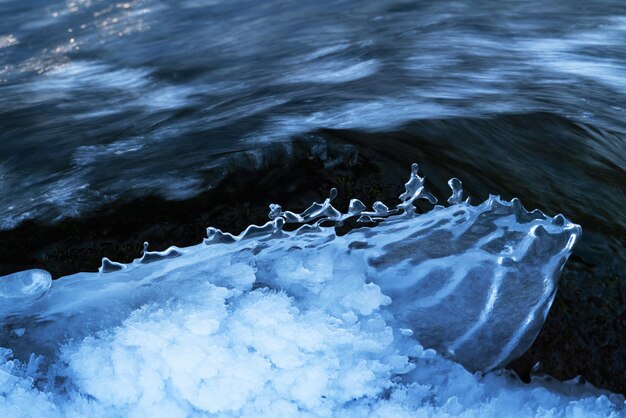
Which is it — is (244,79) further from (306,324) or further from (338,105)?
(306,324)

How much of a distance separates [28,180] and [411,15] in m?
3.54

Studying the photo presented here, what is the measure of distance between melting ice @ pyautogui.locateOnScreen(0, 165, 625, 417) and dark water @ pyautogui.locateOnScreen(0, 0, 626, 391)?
0.60ft

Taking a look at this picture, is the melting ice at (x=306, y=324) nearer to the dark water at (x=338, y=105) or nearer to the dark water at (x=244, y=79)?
the dark water at (x=338, y=105)

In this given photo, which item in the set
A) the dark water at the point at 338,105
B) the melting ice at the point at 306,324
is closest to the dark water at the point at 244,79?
the dark water at the point at 338,105

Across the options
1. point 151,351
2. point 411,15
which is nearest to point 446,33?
point 411,15

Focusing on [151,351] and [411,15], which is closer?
[151,351]

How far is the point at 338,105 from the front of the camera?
163 inches

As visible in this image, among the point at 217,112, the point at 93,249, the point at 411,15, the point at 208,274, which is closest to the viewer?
the point at 208,274

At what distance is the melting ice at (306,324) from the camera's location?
7.52 feet

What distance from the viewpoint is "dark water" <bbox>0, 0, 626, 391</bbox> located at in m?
3.18

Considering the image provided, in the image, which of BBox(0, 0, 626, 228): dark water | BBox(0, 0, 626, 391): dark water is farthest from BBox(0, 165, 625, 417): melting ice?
BBox(0, 0, 626, 228): dark water

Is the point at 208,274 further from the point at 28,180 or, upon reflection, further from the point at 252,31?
the point at 252,31

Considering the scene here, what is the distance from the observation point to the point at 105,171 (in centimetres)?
360

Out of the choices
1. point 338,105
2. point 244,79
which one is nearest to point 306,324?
point 338,105
